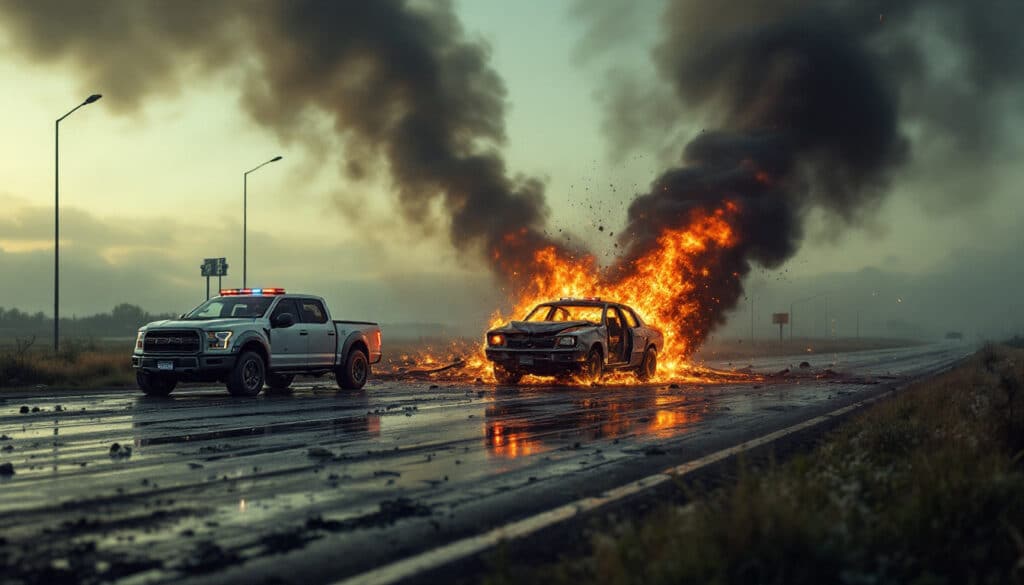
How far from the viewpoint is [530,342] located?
20.5 metres

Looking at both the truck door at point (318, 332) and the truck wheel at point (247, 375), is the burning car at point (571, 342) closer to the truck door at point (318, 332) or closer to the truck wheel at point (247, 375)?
the truck door at point (318, 332)

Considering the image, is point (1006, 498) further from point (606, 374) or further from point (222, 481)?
point (606, 374)

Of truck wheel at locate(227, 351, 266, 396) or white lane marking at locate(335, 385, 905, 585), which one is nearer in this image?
white lane marking at locate(335, 385, 905, 585)

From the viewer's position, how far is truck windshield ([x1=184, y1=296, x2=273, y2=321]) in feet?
60.0

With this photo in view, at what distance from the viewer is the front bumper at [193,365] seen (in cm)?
1702

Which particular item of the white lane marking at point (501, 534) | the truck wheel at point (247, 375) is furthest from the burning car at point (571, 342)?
the white lane marking at point (501, 534)

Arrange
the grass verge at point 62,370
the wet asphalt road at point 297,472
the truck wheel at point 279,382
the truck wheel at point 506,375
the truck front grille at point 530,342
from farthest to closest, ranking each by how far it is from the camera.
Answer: the grass verge at point 62,370 < the truck wheel at point 506,375 < the truck front grille at point 530,342 < the truck wheel at point 279,382 < the wet asphalt road at point 297,472

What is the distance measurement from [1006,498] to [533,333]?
49.9 ft

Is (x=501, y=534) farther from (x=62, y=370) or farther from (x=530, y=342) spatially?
(x=62, y=370)

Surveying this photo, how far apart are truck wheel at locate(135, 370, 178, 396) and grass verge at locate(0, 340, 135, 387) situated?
4015 millimetres

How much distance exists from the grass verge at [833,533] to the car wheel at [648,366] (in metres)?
16.0

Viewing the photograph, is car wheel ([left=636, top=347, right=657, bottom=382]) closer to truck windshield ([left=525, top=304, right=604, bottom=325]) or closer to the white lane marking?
truck windshield ([left=525, top=304, right=604, bottom=325])

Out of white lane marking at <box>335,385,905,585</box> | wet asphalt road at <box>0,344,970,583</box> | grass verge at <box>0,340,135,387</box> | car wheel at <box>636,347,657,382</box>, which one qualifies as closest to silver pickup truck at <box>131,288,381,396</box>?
wet asphalt road at <box>0,344,970,583</box>

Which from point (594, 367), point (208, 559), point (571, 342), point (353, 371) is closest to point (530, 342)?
point (571, 342)
